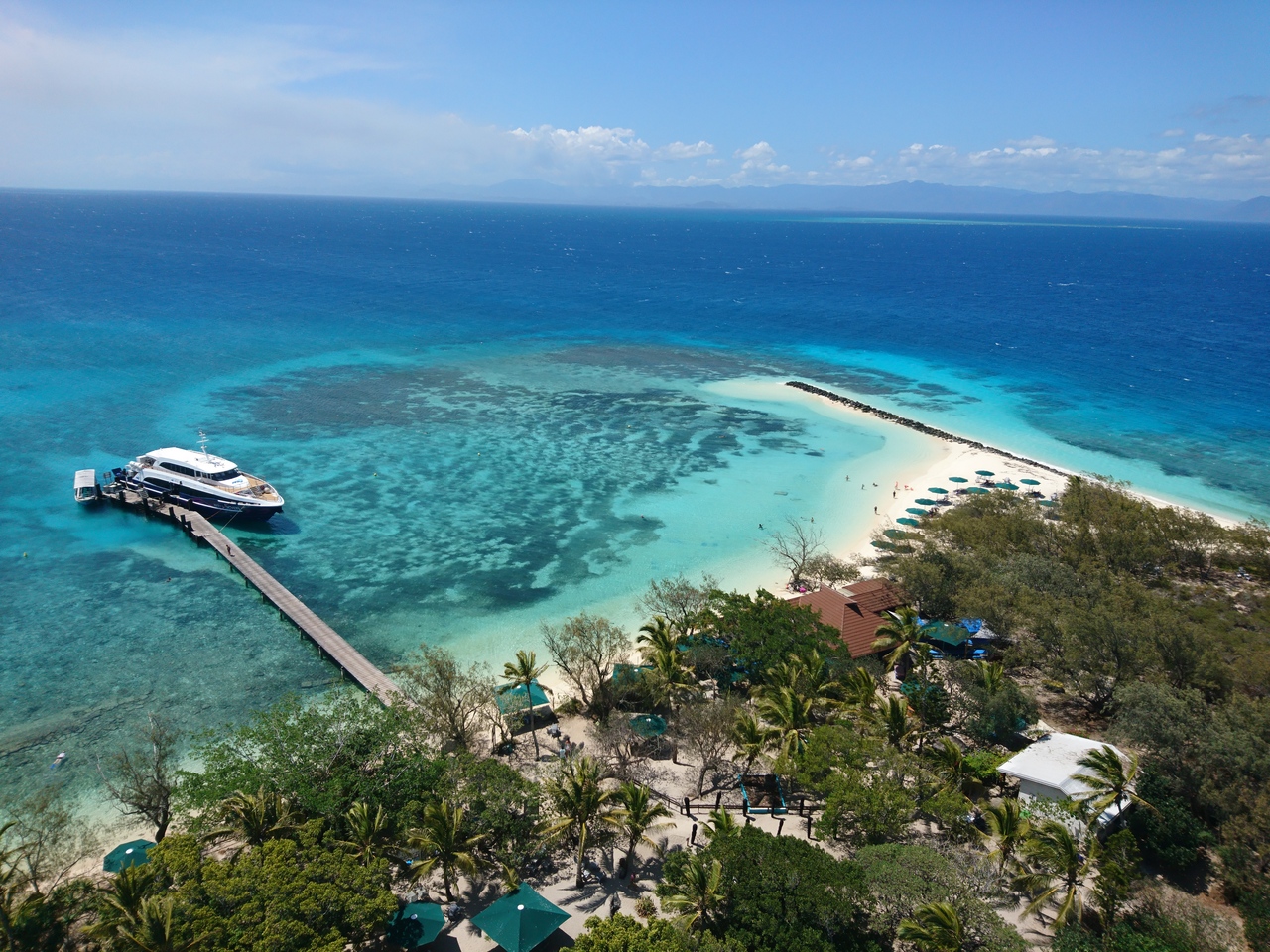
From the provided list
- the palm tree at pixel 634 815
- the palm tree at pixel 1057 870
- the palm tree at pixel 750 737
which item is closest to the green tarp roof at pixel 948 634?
the palm tree at pixel 750 737

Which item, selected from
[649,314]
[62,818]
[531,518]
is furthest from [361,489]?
[649,314]

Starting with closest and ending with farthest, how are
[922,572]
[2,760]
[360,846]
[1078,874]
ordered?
[360,846]
[1078,874]
[2,760]
[922,572]

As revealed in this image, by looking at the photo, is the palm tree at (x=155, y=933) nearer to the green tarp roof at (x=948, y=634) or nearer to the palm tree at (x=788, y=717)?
the palm tree at (x=788, y=717)

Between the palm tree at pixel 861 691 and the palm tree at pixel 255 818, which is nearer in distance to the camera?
the palm tree at pixel 255 818

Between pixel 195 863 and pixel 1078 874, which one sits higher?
pixel 195 863

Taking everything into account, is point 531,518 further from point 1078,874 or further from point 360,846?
point 1078,874

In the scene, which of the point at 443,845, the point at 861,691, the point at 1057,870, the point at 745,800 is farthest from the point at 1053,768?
the point at 443,845

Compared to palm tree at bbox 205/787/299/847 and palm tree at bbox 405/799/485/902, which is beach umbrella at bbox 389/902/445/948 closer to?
palm tree at bbox 405/799/485/902
